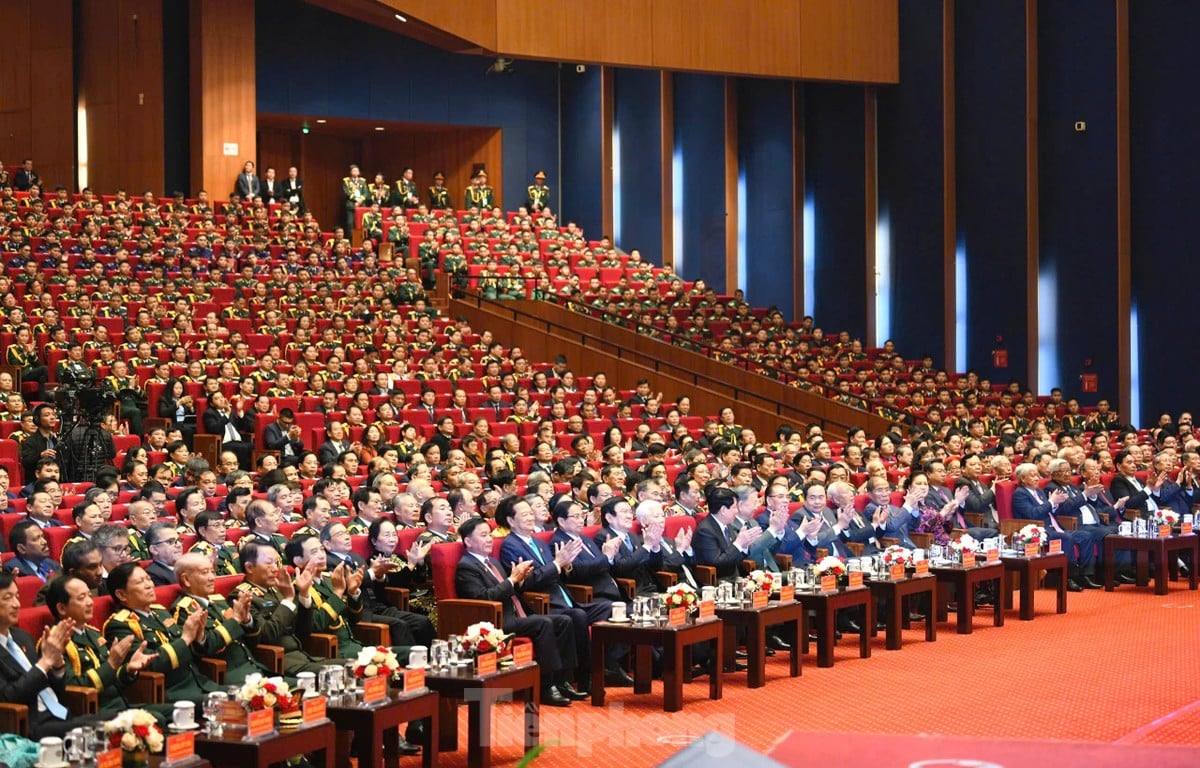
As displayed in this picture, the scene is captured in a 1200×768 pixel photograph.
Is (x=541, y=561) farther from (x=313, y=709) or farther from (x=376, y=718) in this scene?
(x=313, y=709)

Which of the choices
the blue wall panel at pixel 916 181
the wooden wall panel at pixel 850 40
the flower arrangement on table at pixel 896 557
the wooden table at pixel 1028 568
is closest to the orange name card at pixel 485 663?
the flower arrangement on table at pixel 896 557

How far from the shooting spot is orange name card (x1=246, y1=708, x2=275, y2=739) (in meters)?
5.33

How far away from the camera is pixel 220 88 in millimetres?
22406

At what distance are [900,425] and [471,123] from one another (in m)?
11.0

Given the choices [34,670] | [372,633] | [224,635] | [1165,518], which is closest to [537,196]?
[1165,518]

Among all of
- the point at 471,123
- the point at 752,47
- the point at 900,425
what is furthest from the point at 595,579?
the point at 471,123

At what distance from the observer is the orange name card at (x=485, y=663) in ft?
21.0

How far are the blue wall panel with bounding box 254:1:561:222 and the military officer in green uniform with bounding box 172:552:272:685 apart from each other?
19.0m

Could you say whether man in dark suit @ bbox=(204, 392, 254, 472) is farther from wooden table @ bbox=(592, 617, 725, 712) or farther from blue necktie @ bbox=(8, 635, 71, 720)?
blue necktie @ bbox=(8, 635, 71, 720)

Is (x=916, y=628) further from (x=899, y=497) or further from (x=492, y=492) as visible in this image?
(x=492, y=492)

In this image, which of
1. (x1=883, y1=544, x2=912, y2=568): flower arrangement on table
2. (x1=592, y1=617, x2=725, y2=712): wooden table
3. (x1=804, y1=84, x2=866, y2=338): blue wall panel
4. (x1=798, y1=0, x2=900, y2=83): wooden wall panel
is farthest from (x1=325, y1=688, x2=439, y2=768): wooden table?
(x1=804, y1=84, x2=866, y2=338): blue wall panel

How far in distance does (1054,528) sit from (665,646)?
5.31 metres

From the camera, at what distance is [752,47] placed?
2147 cm

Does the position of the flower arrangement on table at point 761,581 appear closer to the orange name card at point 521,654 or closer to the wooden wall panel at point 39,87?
the orange name card at point 521,654
